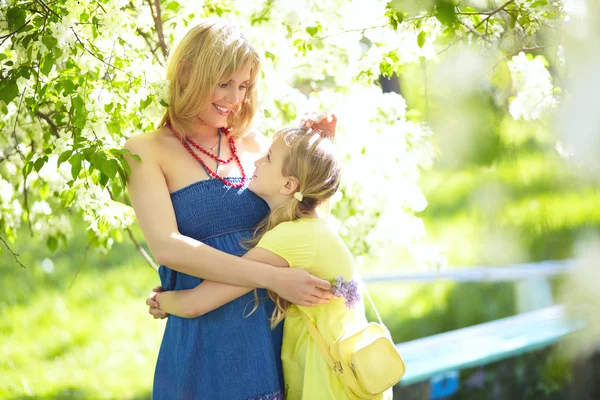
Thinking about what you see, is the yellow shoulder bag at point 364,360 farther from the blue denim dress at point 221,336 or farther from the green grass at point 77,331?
the green grass at point 77,331

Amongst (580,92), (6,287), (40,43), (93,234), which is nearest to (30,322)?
(6,287)

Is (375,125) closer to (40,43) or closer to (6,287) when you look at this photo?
(40,43)

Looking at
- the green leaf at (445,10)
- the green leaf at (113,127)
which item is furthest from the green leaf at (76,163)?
the green leaf at (445,10)

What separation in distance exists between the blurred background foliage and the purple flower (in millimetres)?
610

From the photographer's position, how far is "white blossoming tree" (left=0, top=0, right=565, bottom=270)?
2.18 metres

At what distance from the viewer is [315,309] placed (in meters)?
1.92

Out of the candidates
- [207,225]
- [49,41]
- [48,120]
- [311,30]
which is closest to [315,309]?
[207,225]

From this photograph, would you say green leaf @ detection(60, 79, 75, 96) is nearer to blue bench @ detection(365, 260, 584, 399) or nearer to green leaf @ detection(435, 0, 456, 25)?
green leaf @ detection(435, 0, 456, 25)

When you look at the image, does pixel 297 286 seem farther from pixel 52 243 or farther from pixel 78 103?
pixel 52 243

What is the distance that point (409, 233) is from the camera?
3.22 meters

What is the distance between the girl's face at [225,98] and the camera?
2039 millimetres

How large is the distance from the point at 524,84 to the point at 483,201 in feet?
6.40

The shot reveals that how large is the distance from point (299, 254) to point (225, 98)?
480mm

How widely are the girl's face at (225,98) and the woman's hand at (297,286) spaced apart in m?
0.49
